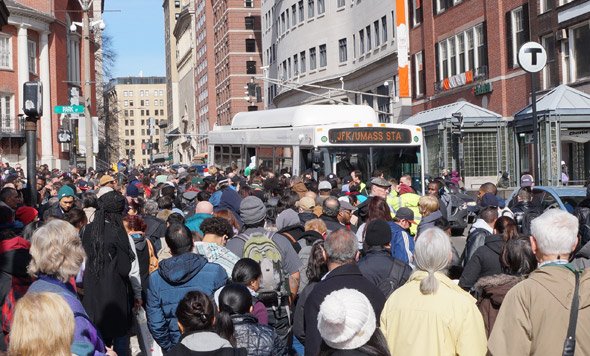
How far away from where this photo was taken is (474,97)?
4303 cm

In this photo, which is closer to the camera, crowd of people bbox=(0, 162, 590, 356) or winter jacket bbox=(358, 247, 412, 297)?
crowd of people bbox=(0, 162, 590, 356)

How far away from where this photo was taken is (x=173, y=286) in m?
7.95

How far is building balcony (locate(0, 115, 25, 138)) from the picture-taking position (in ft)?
181

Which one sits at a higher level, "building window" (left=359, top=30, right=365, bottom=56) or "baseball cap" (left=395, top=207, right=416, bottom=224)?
"building window" (left=359, top=30, right=365, bottom=56)

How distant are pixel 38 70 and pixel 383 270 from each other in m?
53.9

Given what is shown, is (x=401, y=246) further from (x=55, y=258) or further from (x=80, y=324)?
(x=80, y=324)

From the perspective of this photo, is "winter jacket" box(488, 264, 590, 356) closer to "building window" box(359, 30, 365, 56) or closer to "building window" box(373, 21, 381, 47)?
"building window" box(373, 21, 381, 47)

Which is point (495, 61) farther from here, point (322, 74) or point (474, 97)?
point (322, 74)

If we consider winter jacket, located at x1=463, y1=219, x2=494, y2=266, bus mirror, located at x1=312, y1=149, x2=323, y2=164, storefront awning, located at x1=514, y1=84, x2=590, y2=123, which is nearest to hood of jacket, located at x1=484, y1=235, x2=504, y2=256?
winter jacket, located at x1=463, y1=219, x2=494, y2=266

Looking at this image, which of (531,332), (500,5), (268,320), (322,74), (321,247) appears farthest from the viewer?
(322,74)

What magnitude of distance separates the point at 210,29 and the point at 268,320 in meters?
115

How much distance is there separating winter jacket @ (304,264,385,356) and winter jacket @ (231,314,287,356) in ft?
1.50

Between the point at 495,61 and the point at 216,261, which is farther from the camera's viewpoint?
the point at 495,61

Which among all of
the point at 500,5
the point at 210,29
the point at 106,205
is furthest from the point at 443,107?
the point at 210,29
